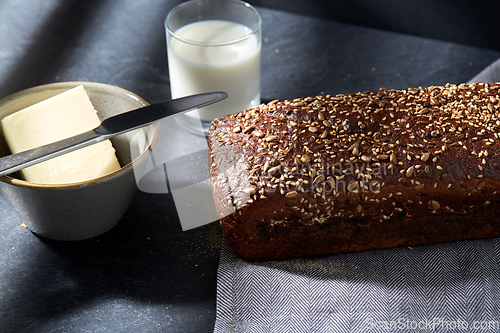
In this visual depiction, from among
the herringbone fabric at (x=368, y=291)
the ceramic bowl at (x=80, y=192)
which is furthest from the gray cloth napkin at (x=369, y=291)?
the ceramic bowl at (x=80, y=192)

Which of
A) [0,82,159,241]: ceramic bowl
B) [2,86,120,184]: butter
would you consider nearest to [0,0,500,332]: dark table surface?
[0,82,159,241]: ceramic bowl

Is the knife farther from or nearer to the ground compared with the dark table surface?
farther from the ground

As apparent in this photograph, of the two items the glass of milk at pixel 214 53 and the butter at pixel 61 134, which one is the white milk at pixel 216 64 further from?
the butter at pixel 61 134

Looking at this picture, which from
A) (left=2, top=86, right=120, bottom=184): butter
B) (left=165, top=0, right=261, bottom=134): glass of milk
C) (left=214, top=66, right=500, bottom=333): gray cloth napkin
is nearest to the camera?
(left=214, top=66, right=500, bottom=333): gray cloth napkin

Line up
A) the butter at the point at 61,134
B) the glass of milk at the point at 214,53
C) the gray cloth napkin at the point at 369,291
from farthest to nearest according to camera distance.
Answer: the glass of milk at the point at 214,53
the butter at the point at 61,134
the gray cloth napkin at the point at 369,291

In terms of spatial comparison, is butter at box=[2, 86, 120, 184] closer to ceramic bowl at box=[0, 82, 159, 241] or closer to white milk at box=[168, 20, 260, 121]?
ceramic bowl at box=[0, 82, 159, 241]

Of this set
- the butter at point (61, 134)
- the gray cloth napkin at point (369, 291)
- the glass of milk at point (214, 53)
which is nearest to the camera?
the gray cloth napkin at point (369, 291)

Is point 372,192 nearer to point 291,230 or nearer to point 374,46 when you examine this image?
point 291,230
